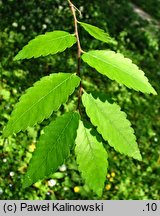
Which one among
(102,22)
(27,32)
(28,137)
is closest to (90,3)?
(102,22)

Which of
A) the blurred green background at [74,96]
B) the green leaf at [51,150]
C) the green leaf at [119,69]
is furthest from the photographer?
the blurred green background at [74,96]

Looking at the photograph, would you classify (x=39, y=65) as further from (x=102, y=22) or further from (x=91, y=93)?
(x=91, y=93)

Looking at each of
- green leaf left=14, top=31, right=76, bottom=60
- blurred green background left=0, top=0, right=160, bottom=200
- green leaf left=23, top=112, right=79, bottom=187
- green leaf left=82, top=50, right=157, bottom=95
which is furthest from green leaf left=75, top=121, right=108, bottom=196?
blurred green background left=0, top=0, right=160, bottom=200

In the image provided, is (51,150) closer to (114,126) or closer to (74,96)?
(114,126)

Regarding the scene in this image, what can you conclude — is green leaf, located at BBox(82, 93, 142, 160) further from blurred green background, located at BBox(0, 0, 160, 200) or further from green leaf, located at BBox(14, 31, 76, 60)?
blurred green background, located at BBox(0, 0, 160, 200)

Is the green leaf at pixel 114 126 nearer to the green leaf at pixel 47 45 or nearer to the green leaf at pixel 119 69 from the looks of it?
the green leaf at pixel 119 69

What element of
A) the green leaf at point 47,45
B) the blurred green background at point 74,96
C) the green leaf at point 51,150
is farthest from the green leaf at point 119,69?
the blurred green background at point 74,96

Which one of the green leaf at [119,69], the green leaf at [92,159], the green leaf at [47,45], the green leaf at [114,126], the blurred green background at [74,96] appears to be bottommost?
the blurred green background at [74,96]

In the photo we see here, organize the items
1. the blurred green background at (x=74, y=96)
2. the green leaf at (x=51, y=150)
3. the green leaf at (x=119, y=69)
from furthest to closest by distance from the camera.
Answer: the blurred green background at (x=74, y=96)
the green leaf at (x=119, y=69)
the green leaf at (x=51, y=150)

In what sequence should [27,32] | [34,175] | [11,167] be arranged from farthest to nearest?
[27,32]
[11,167]
[34,175]
